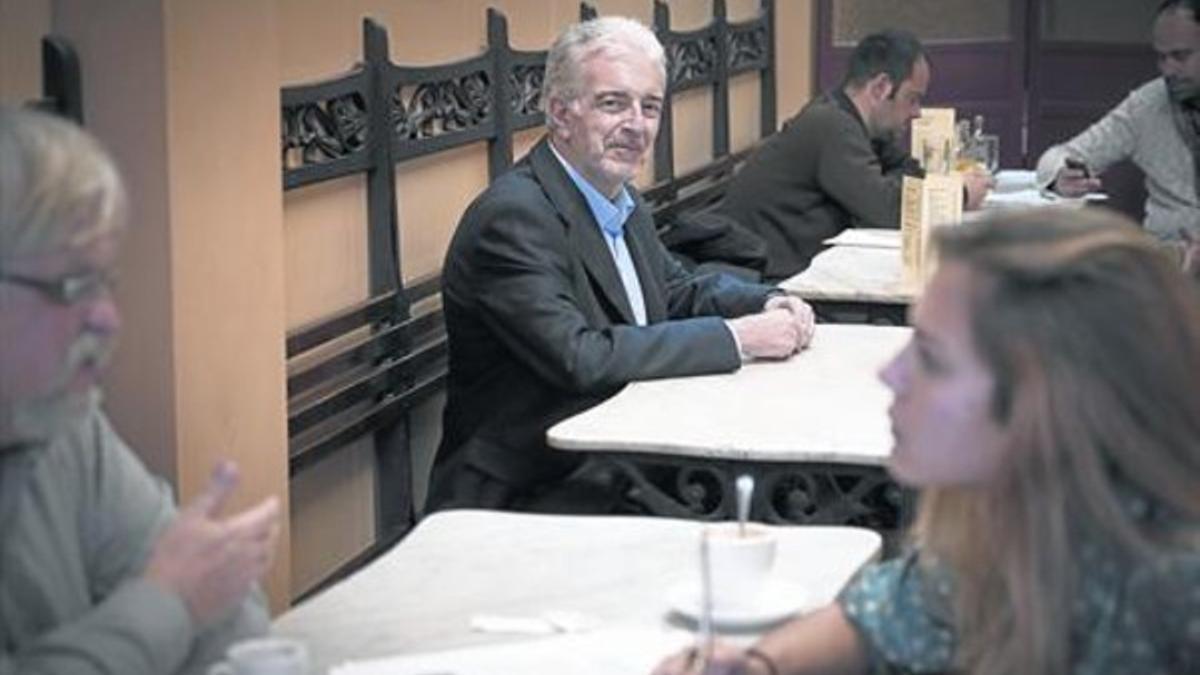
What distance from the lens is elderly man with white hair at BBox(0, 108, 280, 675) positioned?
1.77 meters

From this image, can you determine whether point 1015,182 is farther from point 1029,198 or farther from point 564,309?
point 564,309

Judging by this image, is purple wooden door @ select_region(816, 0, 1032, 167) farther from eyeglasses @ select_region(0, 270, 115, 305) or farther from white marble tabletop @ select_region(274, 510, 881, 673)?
eyeglasses @ select_region(0, 270, 115, 305)

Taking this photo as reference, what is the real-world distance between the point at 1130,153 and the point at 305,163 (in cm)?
347

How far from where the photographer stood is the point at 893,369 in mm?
1939

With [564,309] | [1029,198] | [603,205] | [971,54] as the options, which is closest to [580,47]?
[603,205]

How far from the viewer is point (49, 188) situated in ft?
5.79

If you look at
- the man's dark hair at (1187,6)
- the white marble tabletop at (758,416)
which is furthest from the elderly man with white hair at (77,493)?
the man's dark hair at (1187,6)

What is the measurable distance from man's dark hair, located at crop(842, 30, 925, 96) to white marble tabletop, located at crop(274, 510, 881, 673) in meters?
3.71

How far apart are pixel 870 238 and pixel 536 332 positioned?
214 cm

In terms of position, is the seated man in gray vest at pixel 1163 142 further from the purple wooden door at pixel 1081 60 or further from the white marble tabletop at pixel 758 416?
the white marble tabletop at pixel 758 416

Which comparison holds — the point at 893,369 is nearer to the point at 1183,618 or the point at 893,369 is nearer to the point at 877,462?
the point at 1183,618

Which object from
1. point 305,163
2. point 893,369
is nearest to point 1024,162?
point 305,163

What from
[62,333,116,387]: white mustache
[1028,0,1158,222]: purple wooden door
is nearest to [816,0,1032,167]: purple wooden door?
[1028,0,1158,222]: purple wooden door

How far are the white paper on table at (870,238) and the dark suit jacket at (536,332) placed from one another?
1.74 metres
